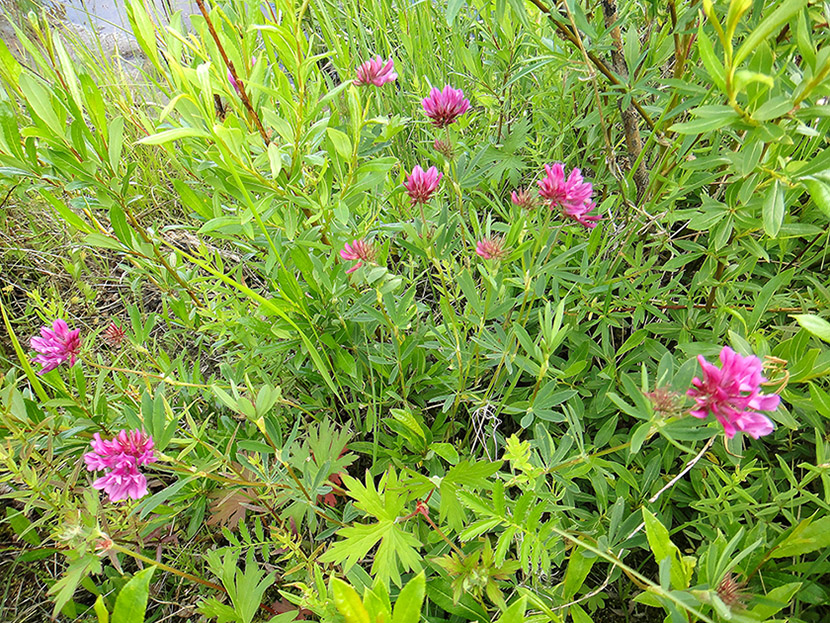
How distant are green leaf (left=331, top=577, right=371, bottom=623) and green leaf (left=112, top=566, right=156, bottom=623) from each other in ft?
0.69

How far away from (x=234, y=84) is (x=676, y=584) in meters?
1.17

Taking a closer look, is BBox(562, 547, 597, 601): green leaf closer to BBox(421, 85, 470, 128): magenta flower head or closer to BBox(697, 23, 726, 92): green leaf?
BBox(697, 23, 726, 92): green leaf

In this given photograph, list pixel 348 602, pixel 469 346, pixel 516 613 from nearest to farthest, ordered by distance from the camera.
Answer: pixel 348 602
pixel 516 613
pixel 469 346

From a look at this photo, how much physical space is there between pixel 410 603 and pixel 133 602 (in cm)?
30

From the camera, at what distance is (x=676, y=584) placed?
2.54 feet

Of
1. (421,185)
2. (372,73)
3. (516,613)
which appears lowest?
(516,613)

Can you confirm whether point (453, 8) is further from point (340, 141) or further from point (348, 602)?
point (348, 602)

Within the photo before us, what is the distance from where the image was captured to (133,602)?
1.79 feet

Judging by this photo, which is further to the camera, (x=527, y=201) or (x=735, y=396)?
(x=527, y=201)

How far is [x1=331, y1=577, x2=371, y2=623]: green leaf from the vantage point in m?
0.50

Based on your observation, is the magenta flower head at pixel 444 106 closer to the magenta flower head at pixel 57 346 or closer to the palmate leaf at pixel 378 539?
the palmate leaf at pixel 378 539

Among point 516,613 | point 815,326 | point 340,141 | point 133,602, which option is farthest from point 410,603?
point 340,141

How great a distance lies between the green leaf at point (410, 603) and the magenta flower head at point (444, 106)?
939 millimetres

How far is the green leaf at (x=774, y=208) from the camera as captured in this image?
29.2 inches
